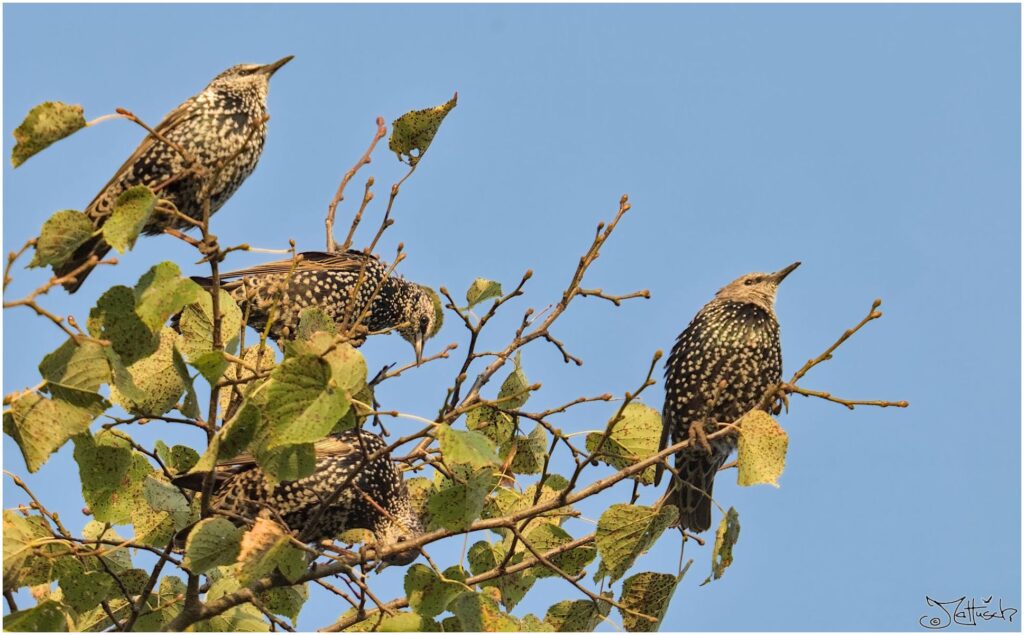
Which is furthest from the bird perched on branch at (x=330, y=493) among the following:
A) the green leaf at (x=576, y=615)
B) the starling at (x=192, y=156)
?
the starling at (x=192, y=156)

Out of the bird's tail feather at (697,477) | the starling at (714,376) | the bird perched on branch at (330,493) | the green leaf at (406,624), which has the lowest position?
the green leaf at (406,624)

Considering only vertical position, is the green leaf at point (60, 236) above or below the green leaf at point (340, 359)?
above

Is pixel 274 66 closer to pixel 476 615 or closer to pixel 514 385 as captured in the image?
pixel 514 385

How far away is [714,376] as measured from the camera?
5895mm

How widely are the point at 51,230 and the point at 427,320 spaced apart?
3433mm

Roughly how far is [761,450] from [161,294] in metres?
1.89

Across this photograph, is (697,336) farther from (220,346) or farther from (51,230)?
(51,230)

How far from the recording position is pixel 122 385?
346 cm

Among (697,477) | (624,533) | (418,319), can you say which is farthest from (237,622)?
(418,319)

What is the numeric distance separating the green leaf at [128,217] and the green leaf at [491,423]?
166cm

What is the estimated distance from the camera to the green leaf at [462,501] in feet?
12.5

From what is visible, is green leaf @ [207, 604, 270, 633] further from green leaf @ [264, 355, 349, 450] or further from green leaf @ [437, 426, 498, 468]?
green leaf @ [437, 426, 498, 468]

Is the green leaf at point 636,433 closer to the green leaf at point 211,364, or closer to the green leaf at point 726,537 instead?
the green leaf at point 726,537

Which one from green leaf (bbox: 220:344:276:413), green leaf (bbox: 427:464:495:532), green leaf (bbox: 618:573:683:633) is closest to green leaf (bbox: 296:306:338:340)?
green leaf (bbox: 220:344:276:413)
